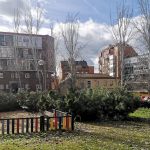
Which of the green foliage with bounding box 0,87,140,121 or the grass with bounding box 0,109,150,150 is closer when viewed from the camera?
the grass with bounding box 0,109,150,150

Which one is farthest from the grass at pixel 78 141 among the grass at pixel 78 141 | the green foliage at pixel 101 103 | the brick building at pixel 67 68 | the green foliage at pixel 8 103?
the brick building at pixel 67 68

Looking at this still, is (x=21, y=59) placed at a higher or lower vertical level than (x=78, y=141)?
higher

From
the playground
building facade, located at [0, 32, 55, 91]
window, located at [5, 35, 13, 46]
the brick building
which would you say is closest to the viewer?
the playground

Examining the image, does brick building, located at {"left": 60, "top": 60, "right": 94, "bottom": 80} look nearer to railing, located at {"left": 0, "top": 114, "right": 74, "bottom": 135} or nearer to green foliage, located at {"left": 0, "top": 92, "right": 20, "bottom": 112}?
green foliage, located at {"left": 0, "top": 92, "right": 20, "bottom": 112}

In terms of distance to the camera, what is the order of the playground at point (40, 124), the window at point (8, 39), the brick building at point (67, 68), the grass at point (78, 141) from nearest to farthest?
1. the grass at point (78, 141)
2. the playground at point (40, 124)
3. the brick building at point (67, 68)
4. the window at point (8, 39)

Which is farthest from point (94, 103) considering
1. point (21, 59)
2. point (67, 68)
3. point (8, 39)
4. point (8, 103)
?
point (21, 59)

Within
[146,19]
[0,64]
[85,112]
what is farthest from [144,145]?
[0,64]

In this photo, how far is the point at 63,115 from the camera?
51.4 feet

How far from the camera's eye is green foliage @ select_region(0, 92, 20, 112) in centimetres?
2858

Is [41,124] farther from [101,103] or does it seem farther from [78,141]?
[101,103]

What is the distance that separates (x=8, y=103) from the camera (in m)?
28.7

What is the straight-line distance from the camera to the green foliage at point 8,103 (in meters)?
28.6

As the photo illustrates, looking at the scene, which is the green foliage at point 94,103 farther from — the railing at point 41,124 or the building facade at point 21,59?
the building facade at point 21,59

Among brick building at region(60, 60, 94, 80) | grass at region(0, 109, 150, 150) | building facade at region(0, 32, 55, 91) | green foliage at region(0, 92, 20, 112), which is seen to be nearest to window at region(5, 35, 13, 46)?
Result: building facade at region(0, 32, 55, 91)
